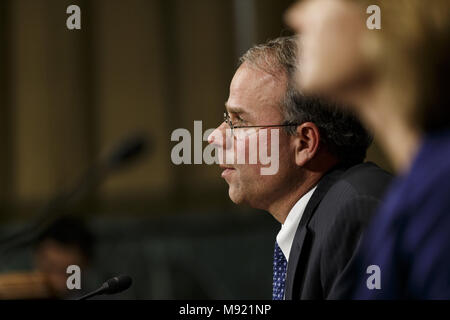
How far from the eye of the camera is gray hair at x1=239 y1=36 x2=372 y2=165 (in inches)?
55.8

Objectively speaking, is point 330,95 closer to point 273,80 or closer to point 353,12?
point 353,12

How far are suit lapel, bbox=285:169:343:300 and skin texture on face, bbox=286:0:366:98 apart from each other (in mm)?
569

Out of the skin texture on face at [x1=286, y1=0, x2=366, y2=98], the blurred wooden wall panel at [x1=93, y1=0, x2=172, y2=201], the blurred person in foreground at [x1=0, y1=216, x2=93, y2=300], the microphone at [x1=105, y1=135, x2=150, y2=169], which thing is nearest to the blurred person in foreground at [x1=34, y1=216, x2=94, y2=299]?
the blurred person in foreground at [x1=0, y1=216, x2=93, y2=300]

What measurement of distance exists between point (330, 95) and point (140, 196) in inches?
137

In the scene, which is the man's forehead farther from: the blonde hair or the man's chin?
the blonde hair

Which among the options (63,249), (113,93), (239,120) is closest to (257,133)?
(239,120)

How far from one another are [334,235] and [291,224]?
244 millimetres

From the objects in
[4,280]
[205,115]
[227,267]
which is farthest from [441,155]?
[205,115]

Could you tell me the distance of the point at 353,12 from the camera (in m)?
0.74

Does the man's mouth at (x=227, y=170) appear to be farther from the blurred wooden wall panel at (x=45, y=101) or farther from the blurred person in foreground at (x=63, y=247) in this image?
the blurred wooden wall panel at (x=45, y=101)

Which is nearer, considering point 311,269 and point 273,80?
point 311,269

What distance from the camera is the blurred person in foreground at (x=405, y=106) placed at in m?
0.65

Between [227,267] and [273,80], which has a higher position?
[273,80]
